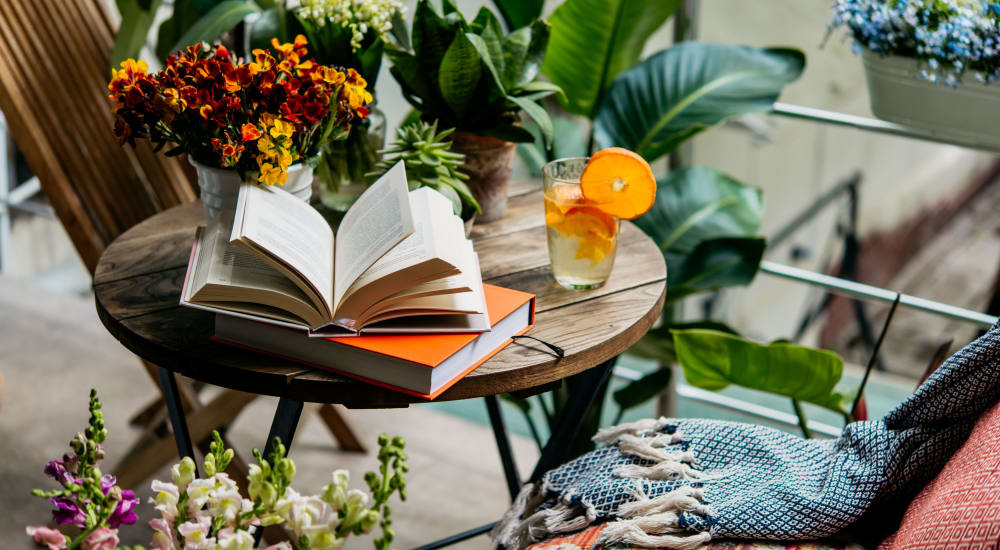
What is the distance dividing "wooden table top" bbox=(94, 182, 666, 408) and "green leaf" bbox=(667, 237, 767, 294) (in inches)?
9.0

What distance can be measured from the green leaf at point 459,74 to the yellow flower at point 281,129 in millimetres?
278

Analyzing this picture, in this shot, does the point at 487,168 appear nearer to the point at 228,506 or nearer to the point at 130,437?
the point at 228,506

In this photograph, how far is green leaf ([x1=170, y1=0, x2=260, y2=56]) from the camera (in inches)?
58.7

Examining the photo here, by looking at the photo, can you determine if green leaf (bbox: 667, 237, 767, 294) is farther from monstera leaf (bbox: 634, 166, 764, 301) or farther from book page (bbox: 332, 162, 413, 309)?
book page (bbox: 332, 162, 413, 309)

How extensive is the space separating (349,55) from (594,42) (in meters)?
0.50

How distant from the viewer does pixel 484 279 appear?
3.84 ft

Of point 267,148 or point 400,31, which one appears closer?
point 267,148

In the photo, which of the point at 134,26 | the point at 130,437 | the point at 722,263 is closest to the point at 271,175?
the point at 134,26

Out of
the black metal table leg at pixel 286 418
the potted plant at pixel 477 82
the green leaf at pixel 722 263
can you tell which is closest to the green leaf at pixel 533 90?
the potted plant at pixel 477 82

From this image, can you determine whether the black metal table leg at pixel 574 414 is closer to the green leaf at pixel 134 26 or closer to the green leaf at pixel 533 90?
the green leaf at pixel 533 90

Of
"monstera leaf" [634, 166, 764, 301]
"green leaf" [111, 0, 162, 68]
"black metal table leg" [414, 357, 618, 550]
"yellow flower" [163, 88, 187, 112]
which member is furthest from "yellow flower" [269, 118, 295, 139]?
"monstera leaf" [634, 166, 764, 301]

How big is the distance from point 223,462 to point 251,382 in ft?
1.25

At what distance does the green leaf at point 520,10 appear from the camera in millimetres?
1479

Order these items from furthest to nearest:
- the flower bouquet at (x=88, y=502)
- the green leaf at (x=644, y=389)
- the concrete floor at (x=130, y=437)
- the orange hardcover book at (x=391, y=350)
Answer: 1. the concrete floor at (x=130, y=437)
2. the green leaf at (x=644, y=389)
3. the orange hardcover book at (x=391, y=350)
4. the flower bouquet at (x=88, y=502)
